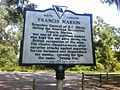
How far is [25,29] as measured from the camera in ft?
23.7

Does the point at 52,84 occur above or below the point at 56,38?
below

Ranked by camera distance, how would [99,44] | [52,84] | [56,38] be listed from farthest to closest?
[99,44] → [52,84] → [56,38]

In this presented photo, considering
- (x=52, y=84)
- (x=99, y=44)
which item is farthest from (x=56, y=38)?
(x=99, y=44)

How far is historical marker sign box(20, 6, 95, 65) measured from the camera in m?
7.22

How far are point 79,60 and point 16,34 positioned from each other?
174 feet

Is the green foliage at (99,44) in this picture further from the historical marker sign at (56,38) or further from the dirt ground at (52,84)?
the historical marker sign at (56,38)

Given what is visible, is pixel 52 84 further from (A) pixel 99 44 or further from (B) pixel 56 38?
(A) pixel 99 44

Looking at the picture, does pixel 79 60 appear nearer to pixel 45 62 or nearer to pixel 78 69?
pixel 45 62

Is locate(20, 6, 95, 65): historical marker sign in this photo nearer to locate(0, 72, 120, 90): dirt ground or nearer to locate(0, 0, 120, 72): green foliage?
locate(0, 72, 120, 90): dirt ground

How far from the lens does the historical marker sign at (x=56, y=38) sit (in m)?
7.22

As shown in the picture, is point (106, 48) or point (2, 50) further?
point (2, 50)

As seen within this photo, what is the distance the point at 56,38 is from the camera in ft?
24.3

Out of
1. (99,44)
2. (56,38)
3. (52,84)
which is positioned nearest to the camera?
(56,38)

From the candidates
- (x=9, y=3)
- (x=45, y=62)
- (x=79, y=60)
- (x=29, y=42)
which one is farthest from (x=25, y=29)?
(x=9, y=3)
